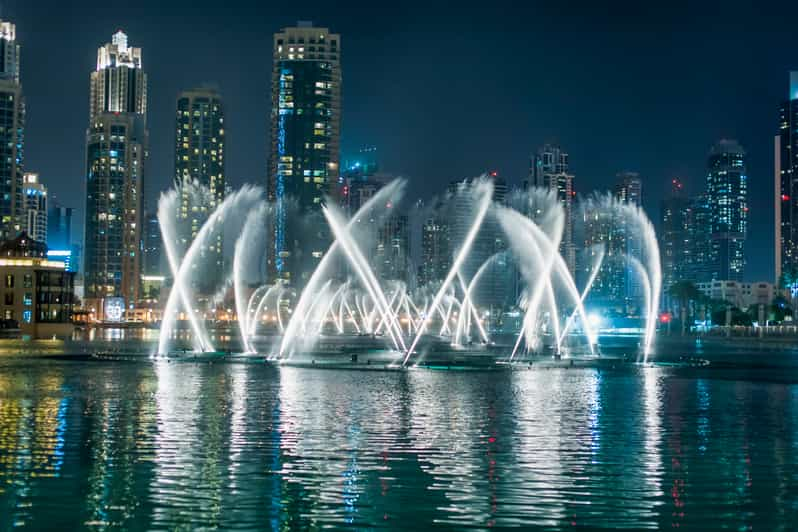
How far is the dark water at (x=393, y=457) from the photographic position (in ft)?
63.9

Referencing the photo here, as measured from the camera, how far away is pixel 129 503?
20109mm

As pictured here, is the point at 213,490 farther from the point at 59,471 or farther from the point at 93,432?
the point at 93,432

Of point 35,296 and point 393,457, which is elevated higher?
point 35,296

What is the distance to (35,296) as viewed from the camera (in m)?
151

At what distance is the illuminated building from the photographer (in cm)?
14950

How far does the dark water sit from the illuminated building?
346 feet

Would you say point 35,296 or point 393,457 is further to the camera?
point 35,296

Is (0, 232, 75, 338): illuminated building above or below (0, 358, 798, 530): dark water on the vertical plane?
above

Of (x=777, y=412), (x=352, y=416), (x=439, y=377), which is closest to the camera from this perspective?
(x=352, y=416)

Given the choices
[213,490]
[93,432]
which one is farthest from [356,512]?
[93,432]

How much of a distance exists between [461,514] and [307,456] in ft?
24.8

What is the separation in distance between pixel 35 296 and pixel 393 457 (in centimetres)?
13438

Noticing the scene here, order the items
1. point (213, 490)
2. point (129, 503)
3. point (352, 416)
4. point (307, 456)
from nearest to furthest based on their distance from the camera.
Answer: point (129, 503) → point (213, 490) → point (307, 456) → point (352, 416)

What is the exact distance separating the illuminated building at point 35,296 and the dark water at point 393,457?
105437 millimetres
